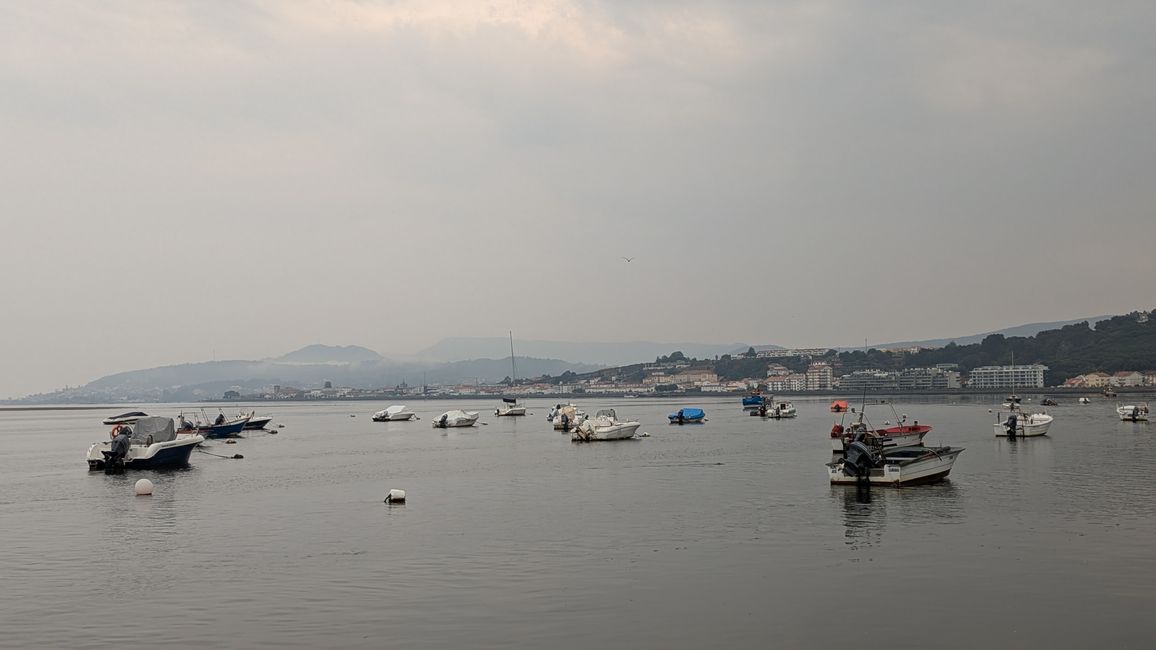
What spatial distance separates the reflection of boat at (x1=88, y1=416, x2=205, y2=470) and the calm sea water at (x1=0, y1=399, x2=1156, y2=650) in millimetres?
5770

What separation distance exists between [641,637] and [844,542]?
10.5 m

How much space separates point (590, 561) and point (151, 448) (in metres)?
37.3

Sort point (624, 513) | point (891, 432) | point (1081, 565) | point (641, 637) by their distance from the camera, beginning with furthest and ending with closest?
1. point (891, 432)
2. point (624, 513)
3. point (1081, 565)
4. point (641, 637)

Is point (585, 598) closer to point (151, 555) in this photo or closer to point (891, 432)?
point (151, 555)

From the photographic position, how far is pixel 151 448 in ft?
168

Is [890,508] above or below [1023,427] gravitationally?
above

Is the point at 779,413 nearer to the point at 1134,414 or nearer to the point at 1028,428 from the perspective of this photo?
the point at 1134,414

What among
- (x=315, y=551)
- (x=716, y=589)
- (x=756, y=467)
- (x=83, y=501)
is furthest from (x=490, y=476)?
(x=716, y=589)

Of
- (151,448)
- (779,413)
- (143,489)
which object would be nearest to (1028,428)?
(779,413)

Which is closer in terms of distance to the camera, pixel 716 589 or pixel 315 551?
pixel 716 589

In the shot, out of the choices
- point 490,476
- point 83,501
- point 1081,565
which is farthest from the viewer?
point 490,476

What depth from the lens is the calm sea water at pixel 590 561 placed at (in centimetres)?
1614

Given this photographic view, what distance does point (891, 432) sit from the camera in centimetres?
5859

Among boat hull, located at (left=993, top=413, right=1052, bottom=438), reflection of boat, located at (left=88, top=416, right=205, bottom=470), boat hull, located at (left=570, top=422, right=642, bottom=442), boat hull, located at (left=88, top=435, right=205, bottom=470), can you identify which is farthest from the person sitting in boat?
boat hull, located at (left=993, top=413, right=1052, bottom=438)
